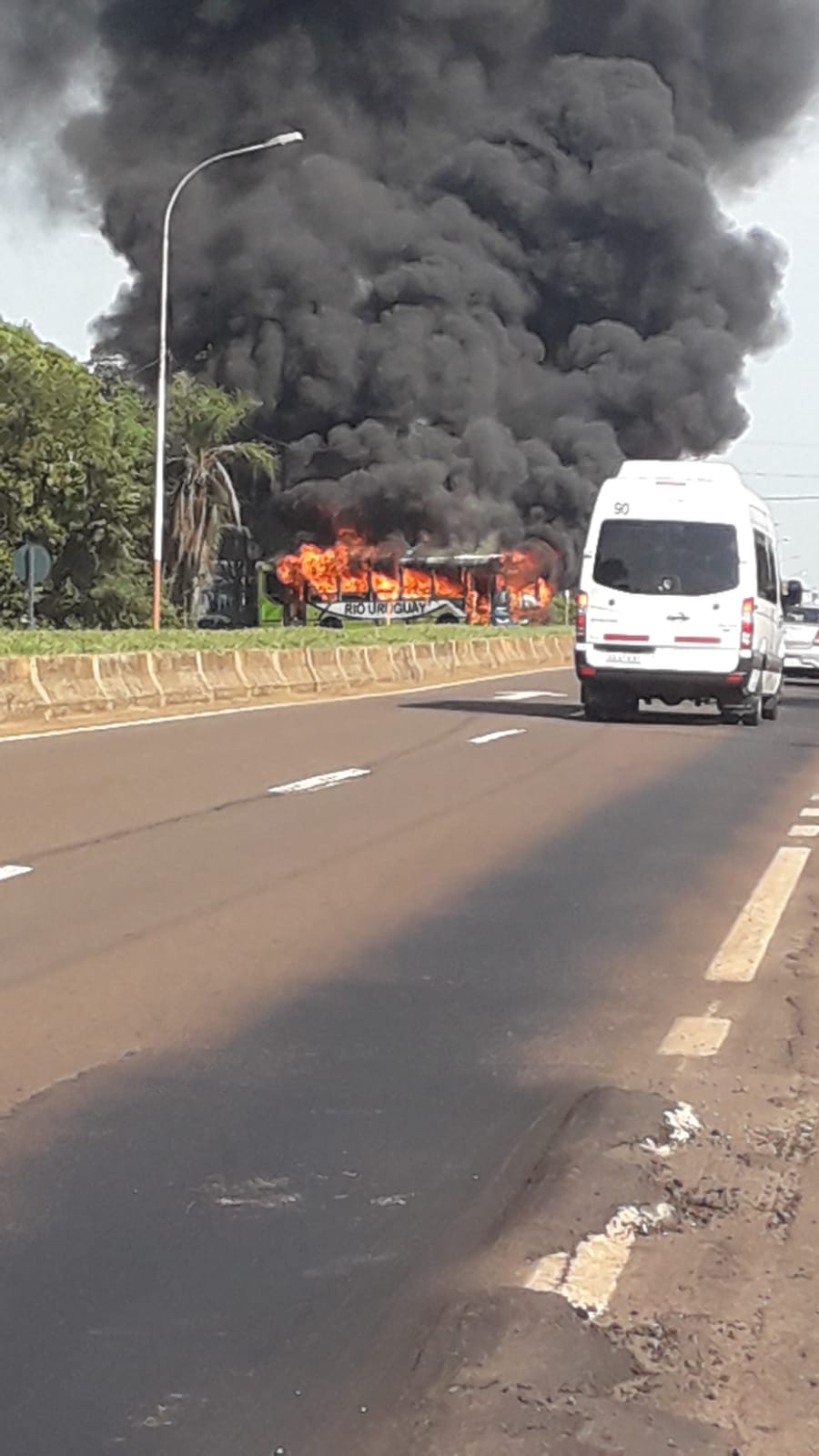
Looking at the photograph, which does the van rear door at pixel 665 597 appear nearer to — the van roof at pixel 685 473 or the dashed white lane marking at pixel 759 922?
the van roof at pixel 685 473

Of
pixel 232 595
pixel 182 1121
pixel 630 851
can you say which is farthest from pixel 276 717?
pixel 232 595

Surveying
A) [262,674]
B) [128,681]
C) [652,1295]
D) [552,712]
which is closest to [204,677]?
[262,674]

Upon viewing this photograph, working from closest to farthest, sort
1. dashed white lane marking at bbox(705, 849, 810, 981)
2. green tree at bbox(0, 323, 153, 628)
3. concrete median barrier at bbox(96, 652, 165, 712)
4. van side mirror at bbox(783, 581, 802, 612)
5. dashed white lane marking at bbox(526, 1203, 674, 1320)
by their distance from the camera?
dashed white lane marking at bbox(526, 1203, 674, 1320) < dashed white lane marking at bbox(705, 849, 810, 981) < concrete median barrier at bbox(96, 652, 165, 712) < van side mirror at bbox(783, 581, 802, 612) < green tree at bbox(0, 323, 153, 628)

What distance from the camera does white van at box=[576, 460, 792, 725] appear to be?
21797 millimetres

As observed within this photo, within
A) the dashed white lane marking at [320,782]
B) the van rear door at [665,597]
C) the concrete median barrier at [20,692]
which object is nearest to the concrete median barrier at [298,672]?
the concrete median barrier at [20,692]

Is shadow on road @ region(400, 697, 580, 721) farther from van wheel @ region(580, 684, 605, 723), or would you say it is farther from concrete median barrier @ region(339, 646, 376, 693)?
concrete median barrier @ region(339, 646, 376, 693)

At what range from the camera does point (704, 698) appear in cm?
2253

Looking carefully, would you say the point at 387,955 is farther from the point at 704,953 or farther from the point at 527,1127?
the point at 527,1127

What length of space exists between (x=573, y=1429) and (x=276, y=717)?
18.9 metres

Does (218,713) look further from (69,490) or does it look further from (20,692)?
(69,490)

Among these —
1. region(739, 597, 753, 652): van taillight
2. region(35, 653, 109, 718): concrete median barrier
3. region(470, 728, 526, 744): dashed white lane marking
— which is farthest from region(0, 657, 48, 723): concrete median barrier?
region(739, 597, 753, 652): van taillight

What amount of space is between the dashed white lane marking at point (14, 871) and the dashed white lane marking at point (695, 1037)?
13.6ft

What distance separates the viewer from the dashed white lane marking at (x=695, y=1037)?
6.45 meters

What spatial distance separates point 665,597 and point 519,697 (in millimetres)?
7329
